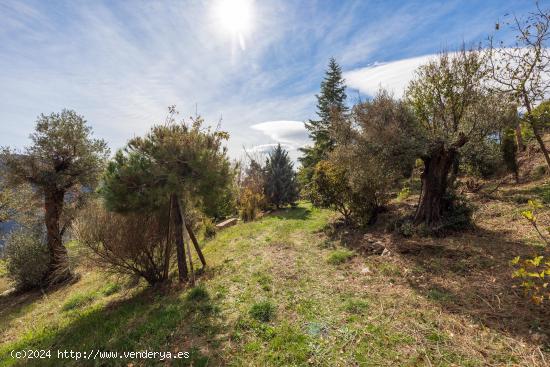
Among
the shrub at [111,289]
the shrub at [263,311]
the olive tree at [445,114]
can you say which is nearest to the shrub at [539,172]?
the olive tree at [445,114]

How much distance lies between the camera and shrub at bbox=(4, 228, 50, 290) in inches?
420

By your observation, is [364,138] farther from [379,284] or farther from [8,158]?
[8,158]

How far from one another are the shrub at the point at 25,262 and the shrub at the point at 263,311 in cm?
1173

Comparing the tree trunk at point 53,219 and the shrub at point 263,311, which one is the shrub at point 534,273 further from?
the tree trunk at point 53,219

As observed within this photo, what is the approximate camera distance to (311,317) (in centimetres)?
424

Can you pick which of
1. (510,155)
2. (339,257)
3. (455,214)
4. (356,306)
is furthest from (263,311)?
(510,155)

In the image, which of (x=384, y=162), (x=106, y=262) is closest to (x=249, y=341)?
(x=106, y=262)

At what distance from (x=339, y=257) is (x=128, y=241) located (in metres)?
5.54

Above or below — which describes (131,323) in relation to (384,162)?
below

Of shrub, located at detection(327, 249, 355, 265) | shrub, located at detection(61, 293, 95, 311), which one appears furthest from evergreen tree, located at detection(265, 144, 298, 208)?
shrub, located at detection(61, 293, 95, 311)

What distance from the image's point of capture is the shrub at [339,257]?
22.1ft

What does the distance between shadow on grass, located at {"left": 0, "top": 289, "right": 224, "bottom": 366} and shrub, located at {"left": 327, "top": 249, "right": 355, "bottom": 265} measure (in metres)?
3.36

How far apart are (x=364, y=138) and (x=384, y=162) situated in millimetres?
1030

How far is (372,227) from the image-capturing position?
31.0 ft
